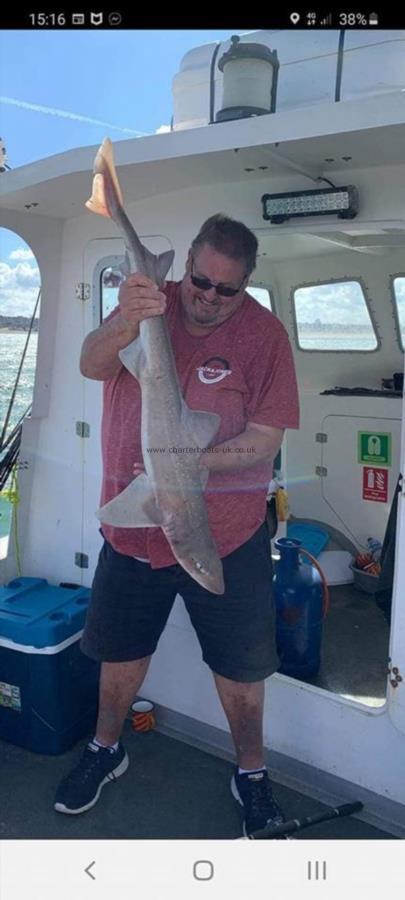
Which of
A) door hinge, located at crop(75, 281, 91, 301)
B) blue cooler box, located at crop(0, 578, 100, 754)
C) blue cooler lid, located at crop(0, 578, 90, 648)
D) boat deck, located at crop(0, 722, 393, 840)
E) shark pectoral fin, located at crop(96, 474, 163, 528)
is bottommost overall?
boat deck, located at crop(0, 722, 393, 840)

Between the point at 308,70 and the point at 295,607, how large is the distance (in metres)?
2.69

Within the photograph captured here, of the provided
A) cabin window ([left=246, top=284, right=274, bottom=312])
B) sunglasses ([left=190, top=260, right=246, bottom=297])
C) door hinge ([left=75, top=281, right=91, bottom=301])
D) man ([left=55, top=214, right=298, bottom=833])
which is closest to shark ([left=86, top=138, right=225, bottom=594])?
man ([left=55, top=214, right=298, bottom=833])

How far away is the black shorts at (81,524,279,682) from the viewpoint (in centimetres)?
263

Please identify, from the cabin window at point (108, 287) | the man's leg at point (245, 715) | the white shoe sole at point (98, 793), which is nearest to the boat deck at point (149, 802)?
the white shoe sole at point (98, 793)

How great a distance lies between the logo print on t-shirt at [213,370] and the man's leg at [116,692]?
121 centimetres

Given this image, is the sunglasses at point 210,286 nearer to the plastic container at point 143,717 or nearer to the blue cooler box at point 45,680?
the blue cooler box at point 45,680

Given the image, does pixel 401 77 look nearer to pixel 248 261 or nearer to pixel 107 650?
pixel 248 261

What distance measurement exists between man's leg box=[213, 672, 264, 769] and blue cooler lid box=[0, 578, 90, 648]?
2.77ft

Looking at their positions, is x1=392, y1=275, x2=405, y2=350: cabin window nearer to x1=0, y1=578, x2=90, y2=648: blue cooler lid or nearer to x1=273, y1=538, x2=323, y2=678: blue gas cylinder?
x1=273, y1=538, x2=323, y2=678: blue gas cylinder

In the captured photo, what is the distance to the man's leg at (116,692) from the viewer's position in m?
2.85

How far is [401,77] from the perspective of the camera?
3482 mm

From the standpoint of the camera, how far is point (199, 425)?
6.70ft

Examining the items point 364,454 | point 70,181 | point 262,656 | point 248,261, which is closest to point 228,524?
point 262,656

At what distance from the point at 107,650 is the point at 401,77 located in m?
3.07
